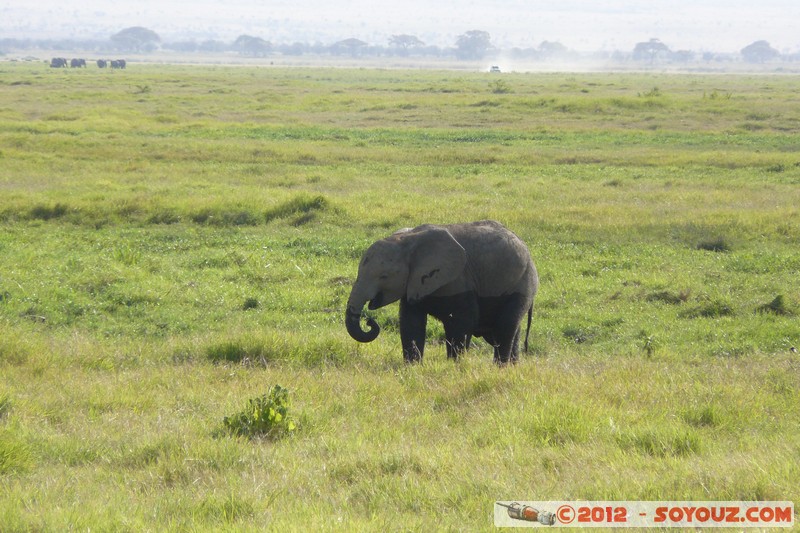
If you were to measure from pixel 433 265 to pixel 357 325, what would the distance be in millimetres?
1019

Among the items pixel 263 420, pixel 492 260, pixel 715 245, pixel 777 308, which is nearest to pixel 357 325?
pixel 492 260

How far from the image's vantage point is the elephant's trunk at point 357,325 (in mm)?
9266

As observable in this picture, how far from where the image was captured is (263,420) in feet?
22.6

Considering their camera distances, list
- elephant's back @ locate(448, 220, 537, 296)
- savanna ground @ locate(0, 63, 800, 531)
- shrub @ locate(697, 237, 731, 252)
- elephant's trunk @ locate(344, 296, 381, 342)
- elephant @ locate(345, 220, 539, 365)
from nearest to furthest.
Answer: savanna ground @ locate(0, 63, 800, 531), elephant's trunk @ locate(344, 296, 381, 342), elephant @ locate(345, 220, 539, 365), elephant's back @ locate(448, 220, 537, 296), shrub @ locate(697, 237, 731, 252)

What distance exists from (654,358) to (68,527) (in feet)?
24.2

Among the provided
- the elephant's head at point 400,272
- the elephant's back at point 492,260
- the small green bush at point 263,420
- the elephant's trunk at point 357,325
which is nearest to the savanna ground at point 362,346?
the small green bush at point 263,420

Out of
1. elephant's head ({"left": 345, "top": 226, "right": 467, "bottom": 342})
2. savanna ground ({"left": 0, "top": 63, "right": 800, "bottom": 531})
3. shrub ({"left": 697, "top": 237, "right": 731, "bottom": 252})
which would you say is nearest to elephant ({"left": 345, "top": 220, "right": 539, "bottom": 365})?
elephant's head ({"left": 345, "top": 226, "right": 467, "bottom": 342})

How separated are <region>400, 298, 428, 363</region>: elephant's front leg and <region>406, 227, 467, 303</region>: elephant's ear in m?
0.21

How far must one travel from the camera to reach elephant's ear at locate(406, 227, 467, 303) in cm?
944

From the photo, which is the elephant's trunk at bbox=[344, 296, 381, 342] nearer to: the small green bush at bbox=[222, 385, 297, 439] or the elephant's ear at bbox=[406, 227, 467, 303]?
the elephant's ear at bbox=[406, 227, 467, 303]

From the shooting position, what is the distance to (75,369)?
9.39m

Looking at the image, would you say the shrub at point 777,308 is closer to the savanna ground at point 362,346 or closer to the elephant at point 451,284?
the savanna ground at point 362,346

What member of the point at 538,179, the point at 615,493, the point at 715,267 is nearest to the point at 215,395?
the point at 615,493

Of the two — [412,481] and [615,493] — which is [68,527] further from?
[615,493]
